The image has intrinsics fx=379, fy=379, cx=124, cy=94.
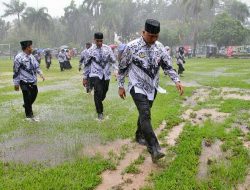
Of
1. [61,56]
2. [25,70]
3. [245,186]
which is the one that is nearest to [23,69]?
[25,70]

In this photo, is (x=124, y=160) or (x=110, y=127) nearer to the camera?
(x=124, y=160)

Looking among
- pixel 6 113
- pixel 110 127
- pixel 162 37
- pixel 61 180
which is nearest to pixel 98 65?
pixel 110 127

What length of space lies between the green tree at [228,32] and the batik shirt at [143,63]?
1975 inches

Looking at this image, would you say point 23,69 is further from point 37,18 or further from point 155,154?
point 37,18

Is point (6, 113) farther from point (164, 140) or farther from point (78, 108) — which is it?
point (164, 140)

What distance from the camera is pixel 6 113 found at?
1041 cm

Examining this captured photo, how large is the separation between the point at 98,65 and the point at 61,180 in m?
4.19

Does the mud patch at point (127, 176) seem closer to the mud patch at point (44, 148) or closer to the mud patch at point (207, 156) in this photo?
the mud patch at point (207, 156)

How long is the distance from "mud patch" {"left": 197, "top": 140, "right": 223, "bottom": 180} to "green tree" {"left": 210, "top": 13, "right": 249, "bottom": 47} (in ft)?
163

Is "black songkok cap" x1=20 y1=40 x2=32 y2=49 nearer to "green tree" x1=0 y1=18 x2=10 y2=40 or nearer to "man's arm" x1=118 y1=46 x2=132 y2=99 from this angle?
"man's arm" x1=118 y1=46 x2=132 y2=99

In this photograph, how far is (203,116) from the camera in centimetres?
902

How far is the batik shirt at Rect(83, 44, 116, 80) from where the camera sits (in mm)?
8695

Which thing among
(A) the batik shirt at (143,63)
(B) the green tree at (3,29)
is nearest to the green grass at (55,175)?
(A) the batik shirt at (143,63)

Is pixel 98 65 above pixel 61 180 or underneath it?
above
